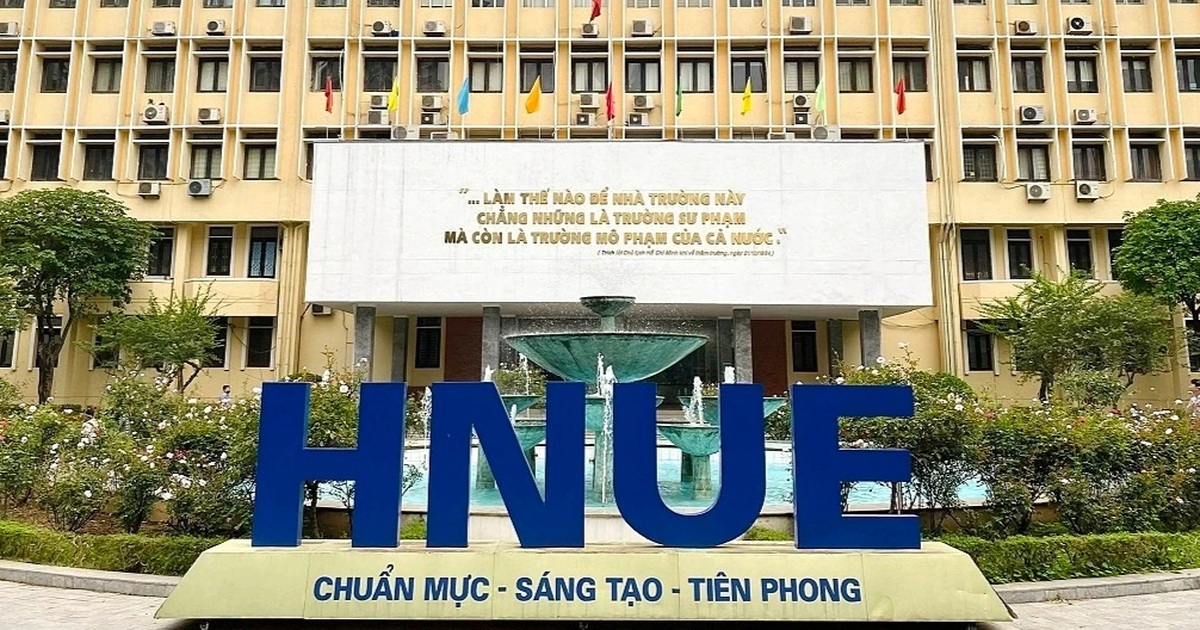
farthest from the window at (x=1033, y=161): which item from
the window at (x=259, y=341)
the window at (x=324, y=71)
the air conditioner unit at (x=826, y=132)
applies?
the window at (x=259, y=341)

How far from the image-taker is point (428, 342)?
25234mm

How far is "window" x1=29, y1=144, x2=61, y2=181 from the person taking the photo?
2533 cm

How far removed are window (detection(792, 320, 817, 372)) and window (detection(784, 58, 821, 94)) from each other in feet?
23.5

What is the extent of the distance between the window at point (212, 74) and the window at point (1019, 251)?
24.4 m

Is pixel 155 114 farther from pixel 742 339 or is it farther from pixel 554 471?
pixel 554 471

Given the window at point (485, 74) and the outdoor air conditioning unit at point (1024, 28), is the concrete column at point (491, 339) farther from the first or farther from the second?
the outdoor air conditioning unit at point (1024, 28)

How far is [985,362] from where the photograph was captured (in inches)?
965

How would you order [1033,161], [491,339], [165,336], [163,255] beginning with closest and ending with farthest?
[165,336]
[491,339]
[1033,161]
[163,255]

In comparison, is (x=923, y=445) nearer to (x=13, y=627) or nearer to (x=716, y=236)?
(x=13, y=627)

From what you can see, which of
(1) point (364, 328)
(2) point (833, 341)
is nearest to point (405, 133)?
(1) point (364, 328)

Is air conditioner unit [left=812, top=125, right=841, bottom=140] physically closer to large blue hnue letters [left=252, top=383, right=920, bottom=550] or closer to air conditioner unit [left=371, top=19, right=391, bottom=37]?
air conditioner unit [left=371, top=19, right=391, bottom=37]

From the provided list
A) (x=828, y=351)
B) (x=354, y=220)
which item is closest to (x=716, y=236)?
(x=828, y=351)

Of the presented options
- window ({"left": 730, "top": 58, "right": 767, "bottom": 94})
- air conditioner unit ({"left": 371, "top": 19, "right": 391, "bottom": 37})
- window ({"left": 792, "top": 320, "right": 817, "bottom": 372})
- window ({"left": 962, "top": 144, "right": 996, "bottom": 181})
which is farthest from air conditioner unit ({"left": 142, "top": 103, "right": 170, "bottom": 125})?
window ({"left": 962, "top": 144, "right": 996, "bottom": 181})

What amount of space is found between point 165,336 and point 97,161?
8169 mm
